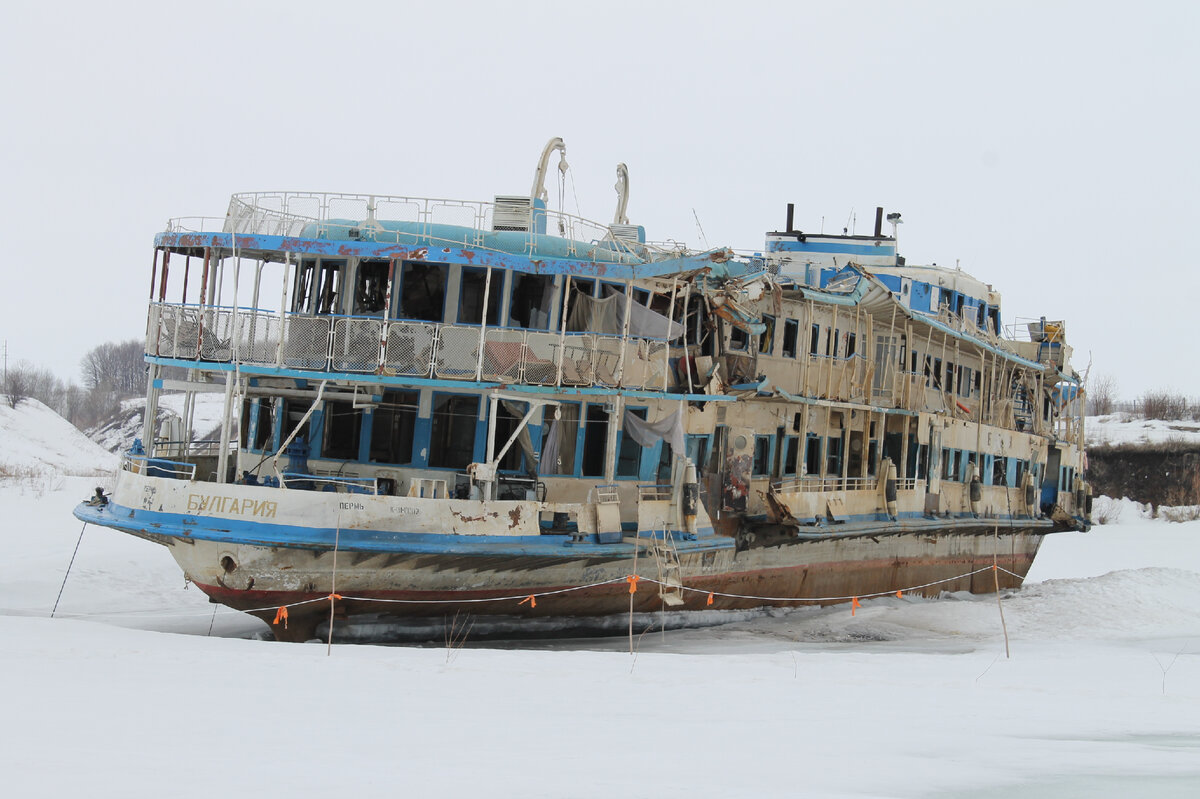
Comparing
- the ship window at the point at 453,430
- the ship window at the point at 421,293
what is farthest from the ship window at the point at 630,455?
the ship window at the point at 421,293

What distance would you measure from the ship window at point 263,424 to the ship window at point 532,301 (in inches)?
189

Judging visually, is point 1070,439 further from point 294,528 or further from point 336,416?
point 294,528

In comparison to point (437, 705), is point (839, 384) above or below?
above

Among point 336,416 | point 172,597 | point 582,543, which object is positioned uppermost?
point 336,416

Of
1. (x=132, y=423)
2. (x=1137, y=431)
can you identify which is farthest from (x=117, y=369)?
(x=1137, y=431)

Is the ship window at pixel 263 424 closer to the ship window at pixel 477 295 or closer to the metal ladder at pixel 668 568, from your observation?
the ship window at pixel 477 295

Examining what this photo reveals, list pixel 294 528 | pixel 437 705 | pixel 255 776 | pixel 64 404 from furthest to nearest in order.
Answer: pixel 64 404 → pixel 294 528 → pixel 437 705 → pixel 255 776

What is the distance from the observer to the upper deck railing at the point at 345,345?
1673 cm

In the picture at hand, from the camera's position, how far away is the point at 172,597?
68.5ft

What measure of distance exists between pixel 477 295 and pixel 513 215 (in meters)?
1.99

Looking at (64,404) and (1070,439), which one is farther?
(64,404)

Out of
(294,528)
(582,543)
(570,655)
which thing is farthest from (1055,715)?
(294,528)

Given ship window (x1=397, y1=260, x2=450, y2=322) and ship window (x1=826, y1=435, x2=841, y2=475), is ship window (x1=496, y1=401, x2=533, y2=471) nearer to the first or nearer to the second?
ship window (x1=397, y1=260, x2=450, y2=322)

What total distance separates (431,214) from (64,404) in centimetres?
8197
